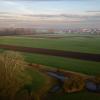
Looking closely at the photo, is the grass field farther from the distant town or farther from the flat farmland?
the distant town

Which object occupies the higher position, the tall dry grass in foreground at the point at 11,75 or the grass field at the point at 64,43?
the grass field at the point at 64,43

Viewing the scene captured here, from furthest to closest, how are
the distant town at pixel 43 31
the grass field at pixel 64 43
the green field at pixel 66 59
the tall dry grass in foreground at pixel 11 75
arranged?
1. the tall dry grass in foreground at pixel 11 75
2. the distant town at pixel 43 31
3. the grass field at pixel 64 43
4. the green field at pixel 66 59

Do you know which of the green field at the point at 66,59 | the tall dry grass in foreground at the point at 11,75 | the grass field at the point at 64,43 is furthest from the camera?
the tall dry grass in foreground at the point at 11,75

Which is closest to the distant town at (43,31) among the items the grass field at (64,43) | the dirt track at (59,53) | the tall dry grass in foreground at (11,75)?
the grass field at (64,43)

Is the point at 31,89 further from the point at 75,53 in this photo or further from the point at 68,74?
the point at 75,53

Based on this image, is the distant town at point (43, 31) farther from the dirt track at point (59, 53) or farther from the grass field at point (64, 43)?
the dirt track at point (59, 53)

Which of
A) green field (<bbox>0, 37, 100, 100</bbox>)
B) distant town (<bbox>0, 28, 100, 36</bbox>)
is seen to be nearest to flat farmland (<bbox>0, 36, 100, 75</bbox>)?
green field (<bbox>0, 37, 100, 100</bbox>)
